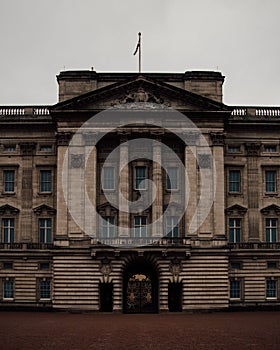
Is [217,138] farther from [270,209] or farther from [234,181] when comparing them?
[270,209]

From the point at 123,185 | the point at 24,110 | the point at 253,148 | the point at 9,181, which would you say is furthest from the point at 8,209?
the point at 253,148

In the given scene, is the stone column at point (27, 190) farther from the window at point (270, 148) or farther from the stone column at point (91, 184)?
the window at point (270, 148)

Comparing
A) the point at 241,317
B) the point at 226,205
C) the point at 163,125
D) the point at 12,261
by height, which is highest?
the point at 163,125

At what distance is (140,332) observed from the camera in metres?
41.9

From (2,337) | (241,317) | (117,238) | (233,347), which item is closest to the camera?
(233,347)

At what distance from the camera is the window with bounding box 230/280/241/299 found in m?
64.9

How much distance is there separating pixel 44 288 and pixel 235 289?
17.6 meters

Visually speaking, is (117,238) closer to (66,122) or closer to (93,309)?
(93,309)

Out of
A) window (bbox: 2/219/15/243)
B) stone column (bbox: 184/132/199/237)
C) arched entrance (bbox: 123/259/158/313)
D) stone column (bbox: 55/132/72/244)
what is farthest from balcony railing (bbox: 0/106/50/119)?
arched entrance (bbox: 123/259/158/313)

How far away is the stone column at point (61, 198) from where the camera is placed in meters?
61.8

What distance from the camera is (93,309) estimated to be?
6019cm

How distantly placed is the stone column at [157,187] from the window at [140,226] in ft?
4.38

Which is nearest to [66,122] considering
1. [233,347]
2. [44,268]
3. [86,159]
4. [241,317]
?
[86,159]

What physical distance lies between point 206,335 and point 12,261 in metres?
29.8
